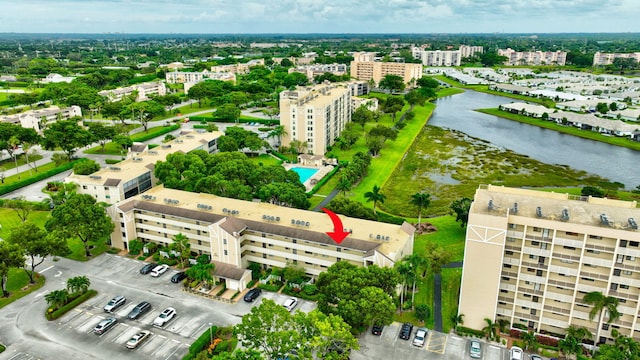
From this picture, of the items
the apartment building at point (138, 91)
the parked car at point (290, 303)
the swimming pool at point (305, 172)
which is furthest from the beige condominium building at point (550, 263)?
the apartment building at point (138, 91)

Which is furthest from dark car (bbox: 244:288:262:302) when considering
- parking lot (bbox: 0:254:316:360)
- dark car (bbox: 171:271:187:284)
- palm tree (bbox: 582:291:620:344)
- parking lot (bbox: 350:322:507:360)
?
palm tree (bbox: 582:291:620:344)

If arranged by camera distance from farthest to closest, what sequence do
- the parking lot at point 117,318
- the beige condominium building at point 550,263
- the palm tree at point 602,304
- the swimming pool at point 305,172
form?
the swimming pool at point 305,172 < the parking lot at point 117,318 < the beige condominium building at point 550,263 < the palm tree at point 602,304

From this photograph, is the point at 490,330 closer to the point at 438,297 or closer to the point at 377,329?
the point at 438,297

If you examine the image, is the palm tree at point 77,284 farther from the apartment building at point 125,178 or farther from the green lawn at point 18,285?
the apartment building at point 125,178

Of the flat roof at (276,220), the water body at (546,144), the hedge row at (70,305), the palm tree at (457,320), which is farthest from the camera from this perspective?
the water body at (546,144)

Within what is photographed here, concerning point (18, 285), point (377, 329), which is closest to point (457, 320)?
point (377, 329)

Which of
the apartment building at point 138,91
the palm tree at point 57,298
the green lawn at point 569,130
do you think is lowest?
the palm tree at point 57,298

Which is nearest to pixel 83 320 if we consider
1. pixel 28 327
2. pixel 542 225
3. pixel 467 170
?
pixel 28 327
